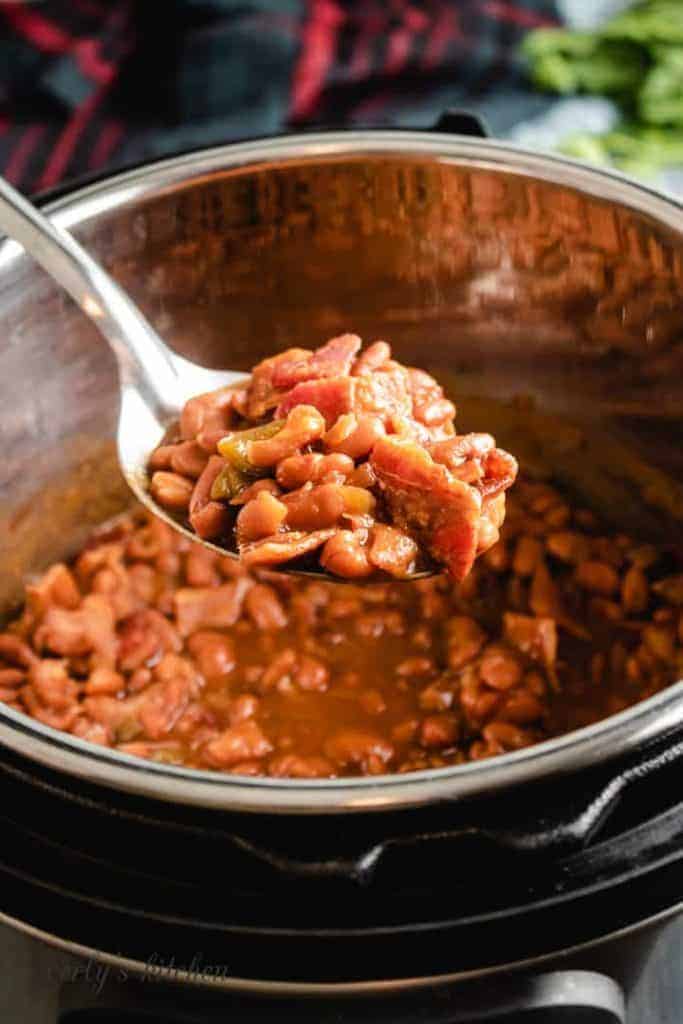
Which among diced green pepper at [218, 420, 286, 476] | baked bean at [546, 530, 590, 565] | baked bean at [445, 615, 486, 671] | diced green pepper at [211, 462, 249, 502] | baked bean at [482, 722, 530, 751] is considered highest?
diced green pepper at [218, 420, 286, 476]

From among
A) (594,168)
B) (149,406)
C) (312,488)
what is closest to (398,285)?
(594,168)

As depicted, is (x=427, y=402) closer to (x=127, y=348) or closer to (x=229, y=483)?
(x=229, y=483)

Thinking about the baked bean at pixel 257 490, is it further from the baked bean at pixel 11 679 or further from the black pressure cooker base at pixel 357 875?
the baked bean at pixel 11 679

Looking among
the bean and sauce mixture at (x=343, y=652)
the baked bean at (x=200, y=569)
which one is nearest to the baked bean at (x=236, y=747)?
the bean and sauce mixture at (x=343, y=652)

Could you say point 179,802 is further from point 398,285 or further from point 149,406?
point 398,285

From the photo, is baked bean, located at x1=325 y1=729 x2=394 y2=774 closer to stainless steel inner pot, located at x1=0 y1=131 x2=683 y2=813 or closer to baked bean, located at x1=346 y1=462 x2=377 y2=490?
baked bean, located at x1=346 y1=462 x2=377 y2=490

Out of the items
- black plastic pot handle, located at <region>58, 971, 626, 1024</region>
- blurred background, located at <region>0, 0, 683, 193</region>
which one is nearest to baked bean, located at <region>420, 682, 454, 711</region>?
black plastic pot handle, located at <region>58, 971, 626, 1024</region>
